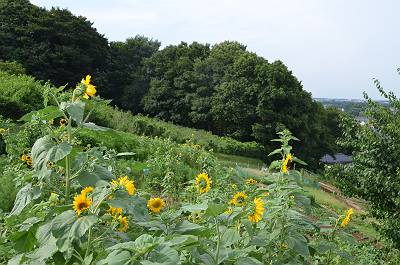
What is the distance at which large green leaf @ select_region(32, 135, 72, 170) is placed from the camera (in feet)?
5.68

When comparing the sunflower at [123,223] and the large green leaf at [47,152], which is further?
the sunflower at [123,223]

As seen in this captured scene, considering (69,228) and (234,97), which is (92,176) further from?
(234,97)

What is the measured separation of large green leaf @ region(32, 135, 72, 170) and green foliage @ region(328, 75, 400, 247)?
570 cm

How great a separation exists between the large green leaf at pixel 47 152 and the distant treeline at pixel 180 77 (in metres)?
27.9

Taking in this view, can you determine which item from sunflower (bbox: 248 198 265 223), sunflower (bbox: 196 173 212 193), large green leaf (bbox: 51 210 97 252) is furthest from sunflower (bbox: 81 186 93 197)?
sunflower (bbox: 196 173 212 193)

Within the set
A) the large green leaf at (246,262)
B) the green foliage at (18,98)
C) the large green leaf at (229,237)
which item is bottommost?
the green foliage at (18,98)

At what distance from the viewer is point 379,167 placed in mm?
7367

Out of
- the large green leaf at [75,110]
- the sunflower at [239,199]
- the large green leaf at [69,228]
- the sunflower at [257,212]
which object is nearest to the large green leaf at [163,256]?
the large green leaf at [69,228]

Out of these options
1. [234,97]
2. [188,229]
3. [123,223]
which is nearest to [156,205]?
[123,223]

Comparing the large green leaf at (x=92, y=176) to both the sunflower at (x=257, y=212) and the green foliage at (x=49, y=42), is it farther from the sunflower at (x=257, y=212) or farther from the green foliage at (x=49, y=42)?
the green foliage at (x=49, y=42)

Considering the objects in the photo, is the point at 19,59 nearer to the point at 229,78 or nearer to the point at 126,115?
the point at 229,78

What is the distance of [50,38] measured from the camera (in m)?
32.7

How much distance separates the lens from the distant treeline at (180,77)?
30797 mm

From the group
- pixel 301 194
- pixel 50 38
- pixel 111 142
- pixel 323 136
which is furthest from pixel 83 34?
pixel 301 194
